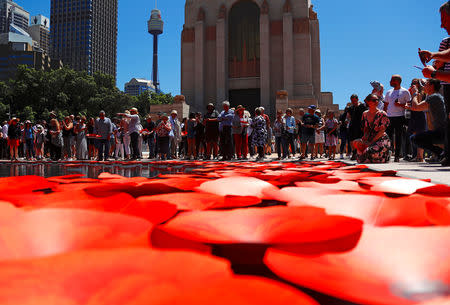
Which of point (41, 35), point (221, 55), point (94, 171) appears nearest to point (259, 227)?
point (94, 171)

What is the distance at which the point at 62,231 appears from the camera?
3.32 feet

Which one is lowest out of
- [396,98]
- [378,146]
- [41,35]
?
[378,146]

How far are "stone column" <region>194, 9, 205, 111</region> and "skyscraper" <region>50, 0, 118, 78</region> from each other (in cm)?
8789

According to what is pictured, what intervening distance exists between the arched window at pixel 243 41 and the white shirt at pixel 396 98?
20.1 metres

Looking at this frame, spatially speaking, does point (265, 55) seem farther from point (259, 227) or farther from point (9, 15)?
point (9, 15)

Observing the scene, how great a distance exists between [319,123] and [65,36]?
116 meters

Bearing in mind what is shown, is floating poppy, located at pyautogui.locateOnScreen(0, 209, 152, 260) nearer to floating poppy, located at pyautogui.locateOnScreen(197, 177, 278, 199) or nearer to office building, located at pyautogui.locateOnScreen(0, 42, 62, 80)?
floating poppy, located at pyautogui.locateOnScreen(197, 177, 278, 199)

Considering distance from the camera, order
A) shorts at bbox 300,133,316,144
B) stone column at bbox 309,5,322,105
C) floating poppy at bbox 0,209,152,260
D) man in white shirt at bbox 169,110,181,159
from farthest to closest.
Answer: stone column at bbox 309,5,322,105 < man in white shirt at bbox 169,110,181,159 < shorts at bbox 300,133,316,144 < floating poppy at bbox 0,209,152,260

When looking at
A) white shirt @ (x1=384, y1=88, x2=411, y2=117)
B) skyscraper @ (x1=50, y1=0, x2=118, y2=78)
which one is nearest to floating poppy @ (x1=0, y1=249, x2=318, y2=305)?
white shirt @ (x1=384, y1=88, x2=411, y2=117)

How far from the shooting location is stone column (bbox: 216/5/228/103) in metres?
24.8

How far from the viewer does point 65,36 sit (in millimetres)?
105875

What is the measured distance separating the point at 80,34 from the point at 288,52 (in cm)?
9989

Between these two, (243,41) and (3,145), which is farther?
(243,41)

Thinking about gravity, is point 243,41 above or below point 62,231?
above
